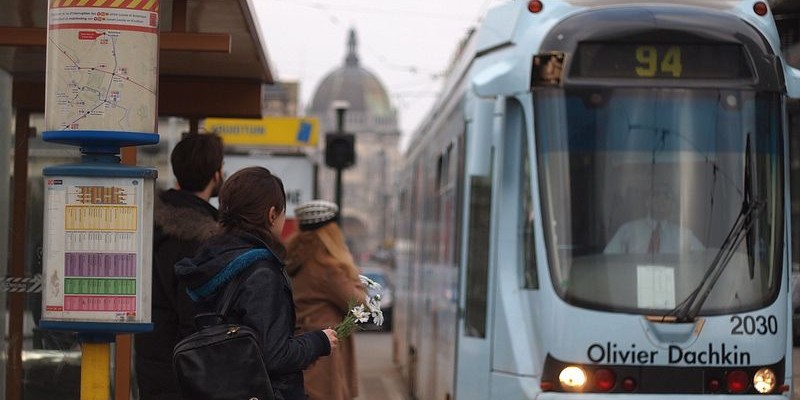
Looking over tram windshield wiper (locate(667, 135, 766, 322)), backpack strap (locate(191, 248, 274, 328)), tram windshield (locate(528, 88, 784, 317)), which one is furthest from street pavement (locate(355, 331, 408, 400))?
backpack strap (locate(191, 248, 274, 328))

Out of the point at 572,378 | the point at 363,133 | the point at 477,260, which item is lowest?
the point at 572,378

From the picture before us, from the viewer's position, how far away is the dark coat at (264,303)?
424cm

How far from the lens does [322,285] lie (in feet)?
23.7

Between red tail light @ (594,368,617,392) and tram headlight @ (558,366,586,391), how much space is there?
0.06 meters

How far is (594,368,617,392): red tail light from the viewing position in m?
6.98

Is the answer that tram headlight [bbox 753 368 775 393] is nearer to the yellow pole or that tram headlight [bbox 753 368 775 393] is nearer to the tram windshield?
the tram windshield

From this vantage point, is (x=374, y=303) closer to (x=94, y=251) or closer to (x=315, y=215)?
(x=94, y=251)

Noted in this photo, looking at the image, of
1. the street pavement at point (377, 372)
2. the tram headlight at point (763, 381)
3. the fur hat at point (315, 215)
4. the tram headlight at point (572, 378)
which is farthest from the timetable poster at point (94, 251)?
the street pavement at point (377, 372)

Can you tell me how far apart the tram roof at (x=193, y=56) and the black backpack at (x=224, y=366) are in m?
1.69

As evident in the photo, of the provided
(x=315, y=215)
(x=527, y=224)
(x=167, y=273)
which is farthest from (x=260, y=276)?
(x=527, y=224)

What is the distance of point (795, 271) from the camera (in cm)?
861

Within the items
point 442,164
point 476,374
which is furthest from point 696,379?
point 442,164

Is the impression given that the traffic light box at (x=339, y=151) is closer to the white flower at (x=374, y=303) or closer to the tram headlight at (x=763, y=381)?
the tram headlight at (x=763, y=381)

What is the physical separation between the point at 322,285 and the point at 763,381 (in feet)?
7.29
